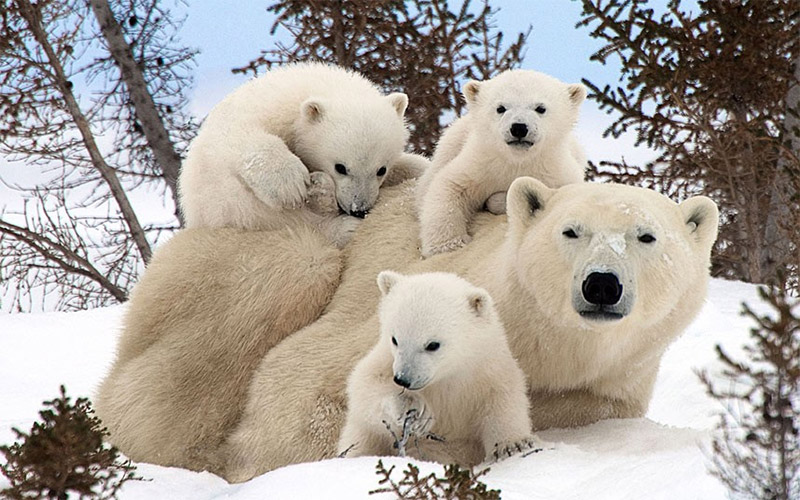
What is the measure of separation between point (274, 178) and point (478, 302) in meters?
1.64

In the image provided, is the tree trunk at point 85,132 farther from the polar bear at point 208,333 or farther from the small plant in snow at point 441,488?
the small plant in snow at point 441,488

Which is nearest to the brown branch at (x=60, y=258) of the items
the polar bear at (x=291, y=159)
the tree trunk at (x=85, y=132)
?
the tree trunk at (x=85, y=132)

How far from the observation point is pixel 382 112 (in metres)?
5.55

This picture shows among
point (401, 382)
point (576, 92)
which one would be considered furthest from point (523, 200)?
point (576, 92)

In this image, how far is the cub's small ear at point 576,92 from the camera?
16.8 ft

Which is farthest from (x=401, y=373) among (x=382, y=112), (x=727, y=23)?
(x=727, y=23)

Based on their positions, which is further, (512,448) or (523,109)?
(523,109)

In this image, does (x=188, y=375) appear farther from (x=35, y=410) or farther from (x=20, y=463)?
(x=35, y=410)

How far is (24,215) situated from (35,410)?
5111 mm

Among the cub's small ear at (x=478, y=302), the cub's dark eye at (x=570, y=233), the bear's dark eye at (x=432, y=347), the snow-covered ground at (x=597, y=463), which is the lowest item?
the snow-covered ground at (x=597, y=463)

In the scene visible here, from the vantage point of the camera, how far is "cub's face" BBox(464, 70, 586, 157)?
4.78 m

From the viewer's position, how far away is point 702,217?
4.10m

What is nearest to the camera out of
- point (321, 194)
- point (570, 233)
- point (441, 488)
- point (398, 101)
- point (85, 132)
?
point (441, 488)

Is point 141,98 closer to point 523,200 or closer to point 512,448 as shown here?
point 523,200
